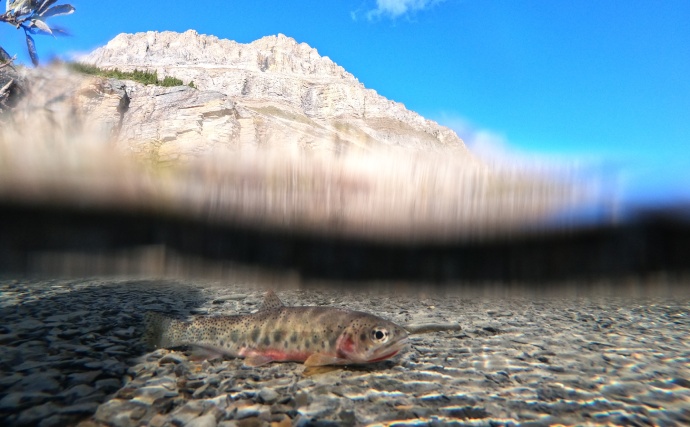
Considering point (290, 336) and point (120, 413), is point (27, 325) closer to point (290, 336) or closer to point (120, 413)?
point (120, 413)

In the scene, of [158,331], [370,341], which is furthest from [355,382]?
[158,331]

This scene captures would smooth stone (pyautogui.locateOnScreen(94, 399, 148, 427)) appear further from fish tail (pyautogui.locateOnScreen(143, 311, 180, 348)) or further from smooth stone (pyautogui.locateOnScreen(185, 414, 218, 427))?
fish tail (pyautogui.locateOnScreen(143, 311, 180, 348))

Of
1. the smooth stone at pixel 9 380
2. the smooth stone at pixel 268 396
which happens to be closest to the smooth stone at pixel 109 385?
the smooth stone at pixel 9 380

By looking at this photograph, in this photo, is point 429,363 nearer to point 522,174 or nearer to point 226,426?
point 226,426

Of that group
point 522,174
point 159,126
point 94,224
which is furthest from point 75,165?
point 522,174

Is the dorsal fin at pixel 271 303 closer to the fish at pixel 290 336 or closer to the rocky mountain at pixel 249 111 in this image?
the fish at pixel 290 336

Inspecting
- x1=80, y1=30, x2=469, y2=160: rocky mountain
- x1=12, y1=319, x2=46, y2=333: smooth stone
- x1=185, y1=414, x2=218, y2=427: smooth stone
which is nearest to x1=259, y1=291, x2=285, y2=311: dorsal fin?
x1=185, y1=414, x2=218, y2=427: smooth stone
